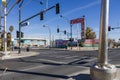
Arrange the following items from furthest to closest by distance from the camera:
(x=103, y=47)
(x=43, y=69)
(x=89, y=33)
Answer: (x=89, y=33)
(x=43, y=69)
(x=103, y=47)

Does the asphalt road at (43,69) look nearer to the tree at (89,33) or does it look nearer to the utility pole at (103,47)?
the utility pole at (103,47)

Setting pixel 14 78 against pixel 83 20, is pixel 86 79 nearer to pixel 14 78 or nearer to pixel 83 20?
pixel 14 78

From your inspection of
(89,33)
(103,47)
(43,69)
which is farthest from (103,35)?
(89,33)

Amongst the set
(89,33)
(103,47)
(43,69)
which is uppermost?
(89,33)

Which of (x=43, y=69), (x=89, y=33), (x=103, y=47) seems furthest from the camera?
(x=89, y=33)

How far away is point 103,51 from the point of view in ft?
29.8

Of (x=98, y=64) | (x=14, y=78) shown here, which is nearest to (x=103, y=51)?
(x=98, y=64)

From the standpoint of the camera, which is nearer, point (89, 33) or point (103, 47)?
point (103, 47)

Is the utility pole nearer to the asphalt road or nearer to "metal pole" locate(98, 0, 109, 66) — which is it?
"metal pole" locate(98, 0, 109, 66)

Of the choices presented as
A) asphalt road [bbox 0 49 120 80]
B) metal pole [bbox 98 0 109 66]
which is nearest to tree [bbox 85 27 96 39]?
asphalt road [bbox 0 49 120 80]

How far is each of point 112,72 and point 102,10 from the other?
2565mm

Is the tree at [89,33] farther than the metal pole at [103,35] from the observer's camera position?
Yes

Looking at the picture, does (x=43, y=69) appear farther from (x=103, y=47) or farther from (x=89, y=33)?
(x=89, y=33)

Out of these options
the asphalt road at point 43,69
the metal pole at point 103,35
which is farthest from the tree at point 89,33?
the metal pole at point 103,35
